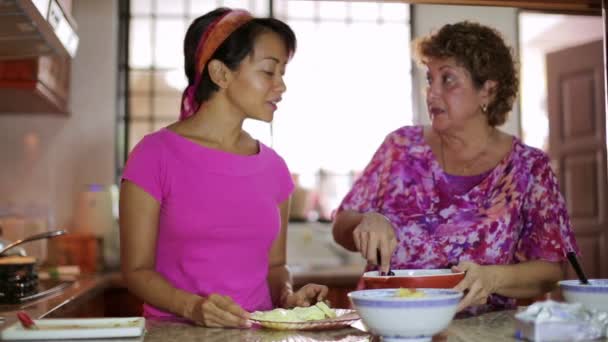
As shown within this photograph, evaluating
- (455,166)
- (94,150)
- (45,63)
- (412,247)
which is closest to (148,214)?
(412,247)

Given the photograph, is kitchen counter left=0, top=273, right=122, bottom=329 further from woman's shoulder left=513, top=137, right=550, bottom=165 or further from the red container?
woman's shoulder left=513, top=137, right=550, bottom=165

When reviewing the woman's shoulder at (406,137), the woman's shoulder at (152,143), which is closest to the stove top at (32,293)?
the woman's shoulder at (152,143)

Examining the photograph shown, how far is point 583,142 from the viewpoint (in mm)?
4480

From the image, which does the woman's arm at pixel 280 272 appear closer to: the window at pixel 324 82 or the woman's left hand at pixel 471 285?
the woman's left hand at pixel 471 285

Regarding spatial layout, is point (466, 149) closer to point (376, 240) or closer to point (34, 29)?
point (376, 240)

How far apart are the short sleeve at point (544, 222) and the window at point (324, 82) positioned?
8.39ft

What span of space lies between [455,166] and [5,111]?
9.17ft

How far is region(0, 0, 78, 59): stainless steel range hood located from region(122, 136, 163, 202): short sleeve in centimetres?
58

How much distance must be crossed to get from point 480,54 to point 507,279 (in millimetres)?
657

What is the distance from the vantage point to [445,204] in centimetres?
183

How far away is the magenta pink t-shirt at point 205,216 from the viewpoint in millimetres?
1552

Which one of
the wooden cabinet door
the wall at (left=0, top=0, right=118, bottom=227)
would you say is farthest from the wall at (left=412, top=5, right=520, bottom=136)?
the wall at (left=0, top=0, right=118, bottom=227)

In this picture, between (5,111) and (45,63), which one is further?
(5,111)

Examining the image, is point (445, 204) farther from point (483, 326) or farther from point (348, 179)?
point (348, 179)
